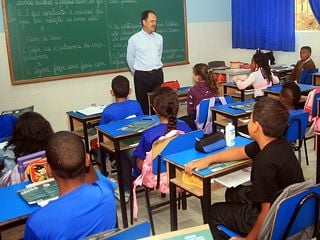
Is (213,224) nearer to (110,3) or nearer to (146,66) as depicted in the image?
(146,66)

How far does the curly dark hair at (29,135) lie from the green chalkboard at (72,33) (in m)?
3.30

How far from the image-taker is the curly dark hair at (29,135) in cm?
272

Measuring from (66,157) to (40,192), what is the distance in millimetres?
543

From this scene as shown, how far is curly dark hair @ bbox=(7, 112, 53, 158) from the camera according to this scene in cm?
272

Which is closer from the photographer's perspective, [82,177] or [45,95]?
[82,177]

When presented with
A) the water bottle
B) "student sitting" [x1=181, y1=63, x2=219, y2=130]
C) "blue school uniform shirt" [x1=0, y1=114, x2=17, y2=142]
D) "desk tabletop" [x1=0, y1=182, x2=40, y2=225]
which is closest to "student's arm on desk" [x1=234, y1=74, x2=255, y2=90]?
"student sitting" [x1=181, y1=63, x2=219, y2=130]

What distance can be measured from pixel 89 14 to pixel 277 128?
4.66m

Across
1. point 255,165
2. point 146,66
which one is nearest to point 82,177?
point 255,165

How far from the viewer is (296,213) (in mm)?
1940

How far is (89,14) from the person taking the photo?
6246 millimetres

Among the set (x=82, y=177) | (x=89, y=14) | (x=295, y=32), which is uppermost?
(x=89, y=14)

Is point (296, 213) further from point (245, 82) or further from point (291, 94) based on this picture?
point (245, 82)

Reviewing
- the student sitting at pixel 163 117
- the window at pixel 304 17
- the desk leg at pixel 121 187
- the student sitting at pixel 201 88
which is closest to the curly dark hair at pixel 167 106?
the student sitting at pixel 163 117

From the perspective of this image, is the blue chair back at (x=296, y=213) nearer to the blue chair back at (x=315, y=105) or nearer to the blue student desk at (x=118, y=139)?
the blue student desk at (x=118, y=139)
